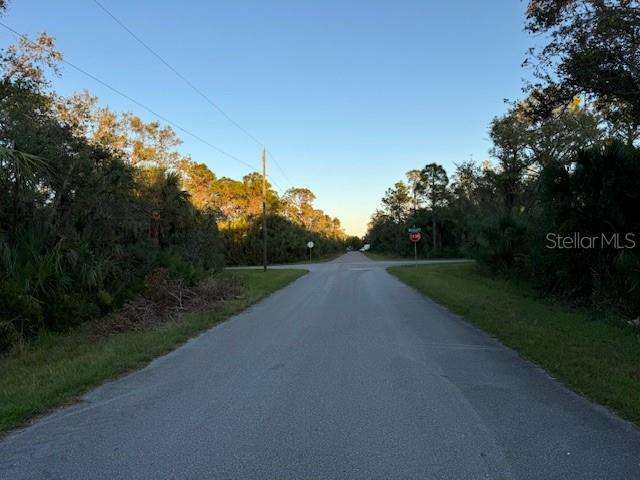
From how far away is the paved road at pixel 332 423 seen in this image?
411cm

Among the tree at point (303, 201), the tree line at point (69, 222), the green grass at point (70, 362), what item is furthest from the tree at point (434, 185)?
the green grass at point (70, 362)

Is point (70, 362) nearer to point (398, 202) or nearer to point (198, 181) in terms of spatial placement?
point (198, 181)

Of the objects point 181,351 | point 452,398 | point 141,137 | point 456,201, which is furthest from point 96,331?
point 456,201

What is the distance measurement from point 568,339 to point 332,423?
20.5 feet

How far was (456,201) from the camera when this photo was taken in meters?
60.8

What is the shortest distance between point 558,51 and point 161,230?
15.4 m

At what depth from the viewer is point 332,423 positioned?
5125 mm

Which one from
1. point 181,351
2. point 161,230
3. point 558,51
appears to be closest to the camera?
point 181,351

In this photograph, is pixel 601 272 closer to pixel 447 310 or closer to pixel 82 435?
pixel 447 310

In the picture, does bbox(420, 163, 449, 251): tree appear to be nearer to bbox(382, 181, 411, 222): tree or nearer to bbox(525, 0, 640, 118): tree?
bbox(382, 181, 411, 222): tree

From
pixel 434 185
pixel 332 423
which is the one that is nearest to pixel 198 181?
pixel 434 185

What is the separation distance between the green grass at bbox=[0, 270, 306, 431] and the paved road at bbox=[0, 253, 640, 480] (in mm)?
348

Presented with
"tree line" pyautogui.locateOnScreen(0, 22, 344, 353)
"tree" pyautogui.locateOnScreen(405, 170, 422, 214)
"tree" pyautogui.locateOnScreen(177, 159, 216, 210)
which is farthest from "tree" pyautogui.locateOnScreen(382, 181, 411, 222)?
"tree line" pyautogui.locateOnScreen(0, 22, 344, 353)

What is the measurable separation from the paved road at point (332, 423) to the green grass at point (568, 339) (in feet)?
1.19
